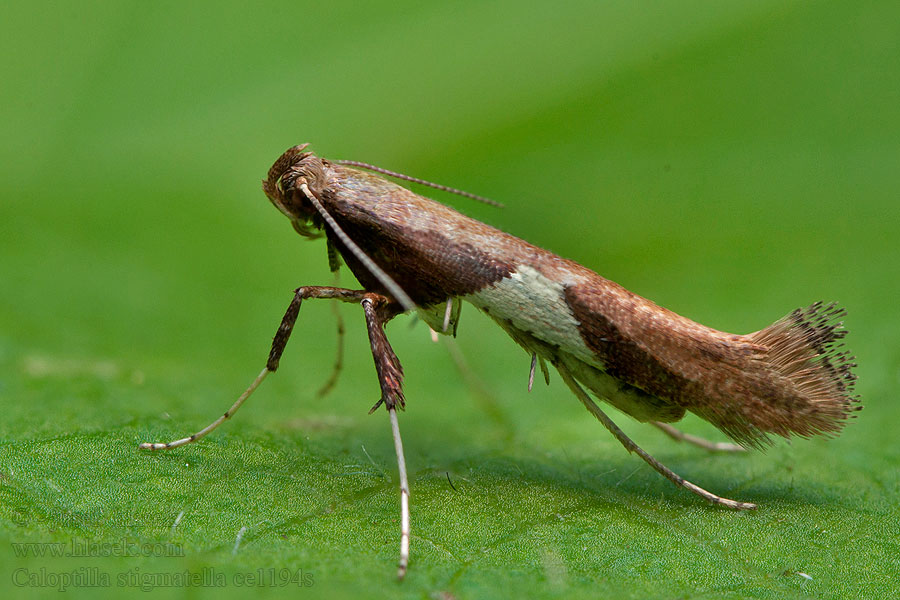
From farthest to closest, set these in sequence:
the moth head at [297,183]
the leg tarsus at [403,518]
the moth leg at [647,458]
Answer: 1. the moth head at [297,183]
2. the moth leg at [647,458]
3. the leg tarsus at [403,518]

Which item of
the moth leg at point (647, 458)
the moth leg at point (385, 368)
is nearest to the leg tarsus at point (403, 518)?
the moth leg at point (385, 368)

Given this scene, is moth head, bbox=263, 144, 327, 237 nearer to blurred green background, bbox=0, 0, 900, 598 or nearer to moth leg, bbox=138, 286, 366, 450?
moth leg, bbox=138, 286, 366, 450

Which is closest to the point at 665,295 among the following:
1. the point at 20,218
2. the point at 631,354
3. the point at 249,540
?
the point at 631,354

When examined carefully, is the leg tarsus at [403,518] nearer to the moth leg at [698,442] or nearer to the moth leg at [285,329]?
the moth leg at [285,329]

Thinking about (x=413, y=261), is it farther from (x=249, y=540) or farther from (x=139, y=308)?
(x=139, y=308)

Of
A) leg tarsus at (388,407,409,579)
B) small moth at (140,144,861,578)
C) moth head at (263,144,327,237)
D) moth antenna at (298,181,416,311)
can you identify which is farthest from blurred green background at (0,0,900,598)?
moth head at (263,144,327,237)

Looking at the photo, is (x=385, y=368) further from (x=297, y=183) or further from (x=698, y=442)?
(x=698, y=442)

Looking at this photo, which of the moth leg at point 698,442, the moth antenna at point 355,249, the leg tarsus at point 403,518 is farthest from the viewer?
the moth leg at point 698,442

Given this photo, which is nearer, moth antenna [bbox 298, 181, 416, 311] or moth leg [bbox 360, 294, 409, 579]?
moth leg [bbox 360, 294, 409, 579]
